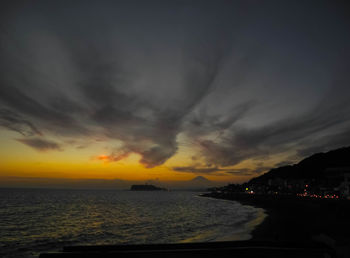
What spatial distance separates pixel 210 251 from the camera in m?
3.86

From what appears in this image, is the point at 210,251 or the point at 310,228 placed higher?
the point at 310,228

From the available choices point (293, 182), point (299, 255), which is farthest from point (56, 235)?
point (293, 182)

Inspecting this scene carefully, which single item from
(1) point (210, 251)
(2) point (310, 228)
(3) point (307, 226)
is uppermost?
(3) point (307, 226)

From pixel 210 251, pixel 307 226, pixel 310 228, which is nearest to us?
pixel 210 251

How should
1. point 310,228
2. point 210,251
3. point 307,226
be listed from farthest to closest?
point 307,226
point 310,228
point 210,251

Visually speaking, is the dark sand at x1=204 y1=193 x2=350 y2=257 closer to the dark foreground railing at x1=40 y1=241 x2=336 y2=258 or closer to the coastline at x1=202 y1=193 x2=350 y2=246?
the coastline at x1=202 y1=193 x2=350 y2=246

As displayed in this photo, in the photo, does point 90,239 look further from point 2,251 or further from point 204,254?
point 204,254

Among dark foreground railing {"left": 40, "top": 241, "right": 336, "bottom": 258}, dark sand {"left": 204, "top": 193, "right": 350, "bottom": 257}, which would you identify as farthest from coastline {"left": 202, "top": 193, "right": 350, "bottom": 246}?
dark foreground railing {"left": 40, "top": 241, "right": 336, "bottom": 258}

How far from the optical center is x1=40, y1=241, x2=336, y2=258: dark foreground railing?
3.71 metres

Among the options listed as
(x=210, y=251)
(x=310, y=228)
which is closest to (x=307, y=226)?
(x=310, y=228)

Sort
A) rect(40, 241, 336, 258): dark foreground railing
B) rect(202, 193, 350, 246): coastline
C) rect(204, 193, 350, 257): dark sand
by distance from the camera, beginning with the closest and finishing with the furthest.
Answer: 1. rect(40, 241, 336, 258): dark foreground railing
2. rect(204, 193, 350, 257): dark sand
3. rect(202, 193, 350, 246): coastline

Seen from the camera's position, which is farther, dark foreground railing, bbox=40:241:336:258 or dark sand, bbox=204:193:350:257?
dark sand, bbox=204:193:350:257

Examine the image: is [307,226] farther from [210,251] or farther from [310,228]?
[210,251]

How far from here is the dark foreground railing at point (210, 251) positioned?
371 centimetres
